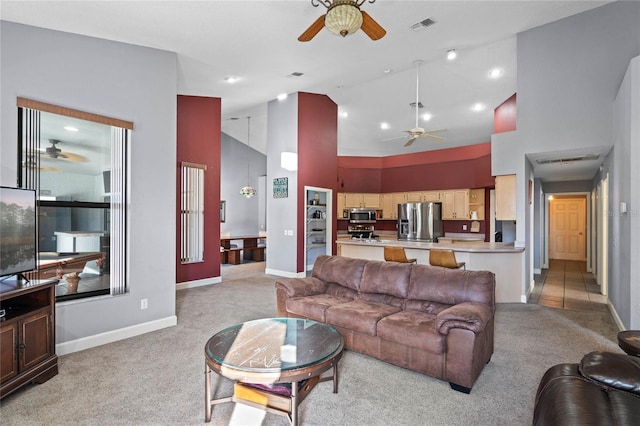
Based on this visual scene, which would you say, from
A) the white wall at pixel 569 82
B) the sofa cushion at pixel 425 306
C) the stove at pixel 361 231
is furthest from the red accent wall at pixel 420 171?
the sofa cushion at pixel 425 306

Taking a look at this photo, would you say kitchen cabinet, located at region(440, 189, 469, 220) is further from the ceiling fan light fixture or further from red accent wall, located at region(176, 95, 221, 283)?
the ceiling fan light fixture

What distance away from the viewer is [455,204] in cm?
893

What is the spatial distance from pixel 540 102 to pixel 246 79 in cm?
470

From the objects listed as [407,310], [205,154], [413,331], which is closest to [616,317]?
[407,310]

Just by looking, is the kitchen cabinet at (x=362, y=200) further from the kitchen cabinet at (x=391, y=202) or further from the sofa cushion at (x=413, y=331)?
the sofa cushion at (x=413, y=331)

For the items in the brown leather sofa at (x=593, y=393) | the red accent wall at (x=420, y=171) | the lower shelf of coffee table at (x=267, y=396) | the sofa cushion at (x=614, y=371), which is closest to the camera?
the brown leather sofa at (x=593, y=393)

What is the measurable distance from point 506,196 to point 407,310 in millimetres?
3401

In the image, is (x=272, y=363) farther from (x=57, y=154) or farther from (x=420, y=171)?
(x=420, y=171)

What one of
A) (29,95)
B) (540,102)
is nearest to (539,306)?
(540,102)

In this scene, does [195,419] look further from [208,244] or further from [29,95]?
[208,244]

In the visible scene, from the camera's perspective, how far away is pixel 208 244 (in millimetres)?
6574

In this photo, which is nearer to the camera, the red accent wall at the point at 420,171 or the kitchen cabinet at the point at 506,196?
the kitchen cabinet at the point at 506,196

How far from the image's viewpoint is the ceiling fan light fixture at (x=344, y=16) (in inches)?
107

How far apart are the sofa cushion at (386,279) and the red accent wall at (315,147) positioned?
3.53m
